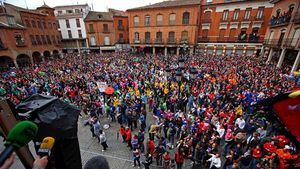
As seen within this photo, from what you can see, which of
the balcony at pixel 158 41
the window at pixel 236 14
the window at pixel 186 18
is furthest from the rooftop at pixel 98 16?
the window at pixel 236 14

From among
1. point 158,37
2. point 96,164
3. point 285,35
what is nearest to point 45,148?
point 96,164

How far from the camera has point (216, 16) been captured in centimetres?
3030

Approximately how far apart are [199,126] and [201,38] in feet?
93.9

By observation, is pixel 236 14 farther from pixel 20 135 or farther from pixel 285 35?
pixel 20 135

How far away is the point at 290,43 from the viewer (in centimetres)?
1855

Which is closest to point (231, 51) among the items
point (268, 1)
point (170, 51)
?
point (268, 1)

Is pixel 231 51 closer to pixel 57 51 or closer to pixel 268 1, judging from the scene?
pixel 268 1

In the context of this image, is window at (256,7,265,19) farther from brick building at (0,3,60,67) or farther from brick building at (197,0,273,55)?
brick building at (0,3,60,67)

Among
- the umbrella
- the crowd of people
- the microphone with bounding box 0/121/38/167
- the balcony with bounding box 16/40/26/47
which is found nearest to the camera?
the microphone with bounding box 0/121/38/167

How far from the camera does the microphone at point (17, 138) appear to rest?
114 centimetres

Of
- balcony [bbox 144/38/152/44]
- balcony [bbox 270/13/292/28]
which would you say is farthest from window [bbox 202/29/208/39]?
balcony [bbox 144/38/152/44]

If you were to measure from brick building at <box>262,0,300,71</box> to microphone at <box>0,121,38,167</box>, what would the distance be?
2345 cm

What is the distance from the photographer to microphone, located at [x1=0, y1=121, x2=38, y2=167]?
114cm

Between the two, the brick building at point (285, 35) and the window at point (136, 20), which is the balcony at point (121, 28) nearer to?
the window at point (136, 20)
